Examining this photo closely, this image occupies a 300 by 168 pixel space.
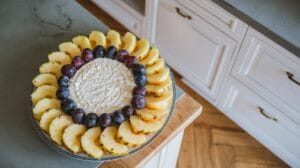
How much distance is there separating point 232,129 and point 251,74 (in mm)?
409

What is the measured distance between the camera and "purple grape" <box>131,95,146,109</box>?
2.80 feet

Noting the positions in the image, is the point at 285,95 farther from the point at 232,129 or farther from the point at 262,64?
the point at 232,129

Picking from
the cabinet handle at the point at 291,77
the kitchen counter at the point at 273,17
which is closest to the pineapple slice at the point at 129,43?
the kitchen counter at the point at 273,17

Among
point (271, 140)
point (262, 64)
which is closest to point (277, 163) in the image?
point (271, 140)

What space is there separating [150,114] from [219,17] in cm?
69

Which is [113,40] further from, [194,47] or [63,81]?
[194,47]

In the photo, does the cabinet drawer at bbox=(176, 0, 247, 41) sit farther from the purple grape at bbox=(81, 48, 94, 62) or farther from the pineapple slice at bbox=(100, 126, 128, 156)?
the pineapple slice at bbox=(100, 126, 128, 156)

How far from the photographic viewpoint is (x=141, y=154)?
87 cm

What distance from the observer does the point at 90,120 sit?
831 millimetres

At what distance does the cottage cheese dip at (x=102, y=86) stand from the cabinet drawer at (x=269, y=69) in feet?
2.02

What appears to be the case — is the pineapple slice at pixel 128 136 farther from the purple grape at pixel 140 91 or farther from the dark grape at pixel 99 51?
the dark grape at pixel 99 51

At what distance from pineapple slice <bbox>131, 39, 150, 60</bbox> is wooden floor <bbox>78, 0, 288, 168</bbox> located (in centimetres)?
86

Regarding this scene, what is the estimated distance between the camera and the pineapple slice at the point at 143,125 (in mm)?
832

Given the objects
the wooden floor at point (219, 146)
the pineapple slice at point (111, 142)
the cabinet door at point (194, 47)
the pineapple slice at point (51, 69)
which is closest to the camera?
the pineapple slice at point (111, 142)
